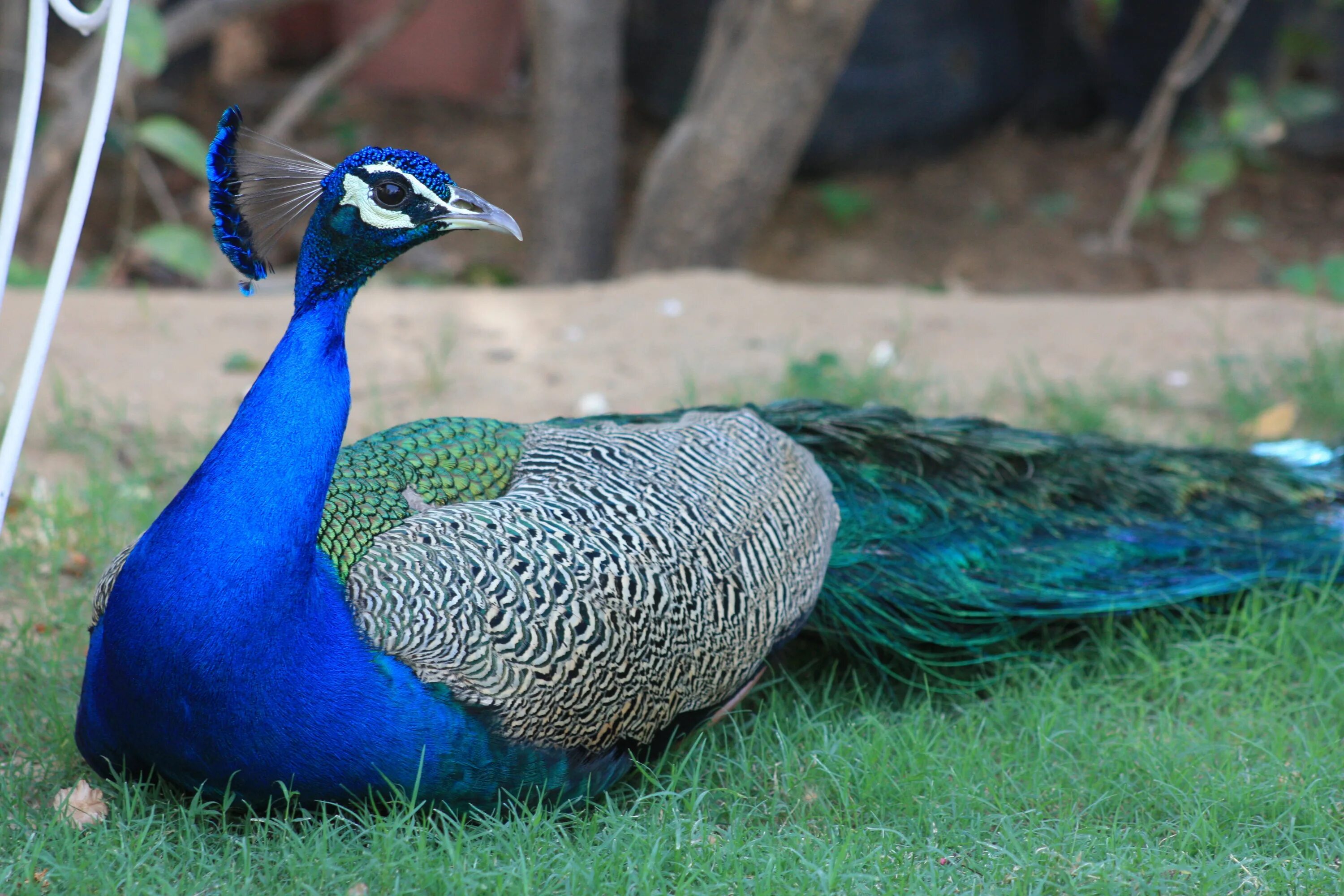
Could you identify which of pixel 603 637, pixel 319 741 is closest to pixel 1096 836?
pixel 603 637

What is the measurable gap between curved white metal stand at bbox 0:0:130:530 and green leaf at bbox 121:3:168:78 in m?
2.44

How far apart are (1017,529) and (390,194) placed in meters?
1.44

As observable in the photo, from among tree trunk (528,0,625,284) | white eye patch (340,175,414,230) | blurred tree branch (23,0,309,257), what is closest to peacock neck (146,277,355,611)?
white eye patch (340,175,414,230)

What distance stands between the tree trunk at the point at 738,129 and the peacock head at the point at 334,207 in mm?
3010

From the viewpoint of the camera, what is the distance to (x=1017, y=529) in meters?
2.66

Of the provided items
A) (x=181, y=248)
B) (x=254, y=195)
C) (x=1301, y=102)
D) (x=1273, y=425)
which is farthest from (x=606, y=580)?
(x=1301, y=102)

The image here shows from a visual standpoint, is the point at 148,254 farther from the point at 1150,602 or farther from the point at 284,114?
the point at 1150,602

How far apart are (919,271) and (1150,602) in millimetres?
3914

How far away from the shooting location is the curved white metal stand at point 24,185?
1668 millimetres

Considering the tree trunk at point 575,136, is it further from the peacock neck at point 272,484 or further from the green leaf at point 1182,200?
the peacock neck at point 272,484

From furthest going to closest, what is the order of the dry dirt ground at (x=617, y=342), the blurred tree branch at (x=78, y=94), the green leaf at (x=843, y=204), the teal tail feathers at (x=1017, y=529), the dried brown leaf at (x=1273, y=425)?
1. the green leaf at (x=843, y=204)
2. the blurred tree branch at (x=78, y=94)
3. the dry dirt ground at (x=617, y=342)
4. the dried brown leaf at (x=1273, y=425)
5. the teal tail feathers at (x=1017, y=529)

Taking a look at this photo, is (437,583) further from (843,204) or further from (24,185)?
(843,204)

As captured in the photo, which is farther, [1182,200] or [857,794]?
[1182,200]

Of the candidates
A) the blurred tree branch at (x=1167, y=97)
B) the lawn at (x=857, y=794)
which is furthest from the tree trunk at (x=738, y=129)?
the lawn at (x=857, y=794)
